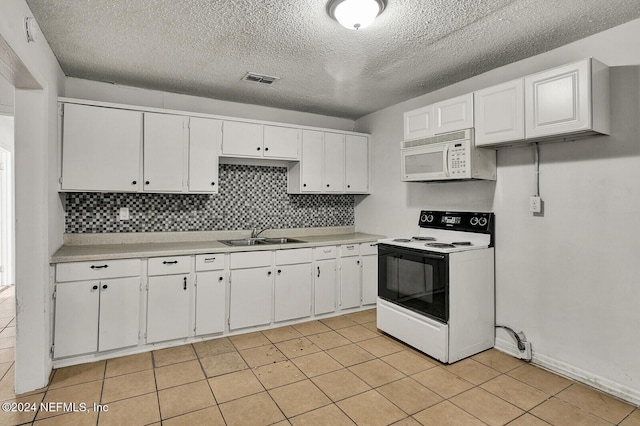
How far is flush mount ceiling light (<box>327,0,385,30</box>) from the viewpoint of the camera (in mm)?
1967

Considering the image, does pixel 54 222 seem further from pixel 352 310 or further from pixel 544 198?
pixel 544 198

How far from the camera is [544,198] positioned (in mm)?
2719

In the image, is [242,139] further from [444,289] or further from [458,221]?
[444,289]

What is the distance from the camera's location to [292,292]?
3652mm

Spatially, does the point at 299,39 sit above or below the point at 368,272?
above

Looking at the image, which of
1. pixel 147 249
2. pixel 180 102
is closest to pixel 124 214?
pixel 147 249

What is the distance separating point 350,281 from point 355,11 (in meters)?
2.77

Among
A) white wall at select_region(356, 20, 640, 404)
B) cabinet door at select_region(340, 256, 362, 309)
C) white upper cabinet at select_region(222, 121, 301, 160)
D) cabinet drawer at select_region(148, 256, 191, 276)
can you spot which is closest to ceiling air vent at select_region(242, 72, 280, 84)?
white upper cabinet at select_region(222, 121, 301, 160)

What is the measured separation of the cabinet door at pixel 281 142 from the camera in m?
3.86

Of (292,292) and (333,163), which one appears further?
(333,163)

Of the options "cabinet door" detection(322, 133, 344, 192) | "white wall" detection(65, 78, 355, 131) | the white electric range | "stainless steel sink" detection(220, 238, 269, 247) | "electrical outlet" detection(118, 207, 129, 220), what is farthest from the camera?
"cabinet door" detection(322, 133, 344, 192)

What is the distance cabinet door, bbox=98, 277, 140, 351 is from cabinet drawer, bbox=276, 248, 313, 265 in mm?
1271

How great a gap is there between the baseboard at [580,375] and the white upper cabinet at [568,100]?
1647 mm

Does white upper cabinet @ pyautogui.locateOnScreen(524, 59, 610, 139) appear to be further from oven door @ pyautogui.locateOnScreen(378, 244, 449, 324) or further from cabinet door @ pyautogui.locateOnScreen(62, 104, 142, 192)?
cabinet door @ pyautogui.locateOnScreen(62, 104, 142, 192)
